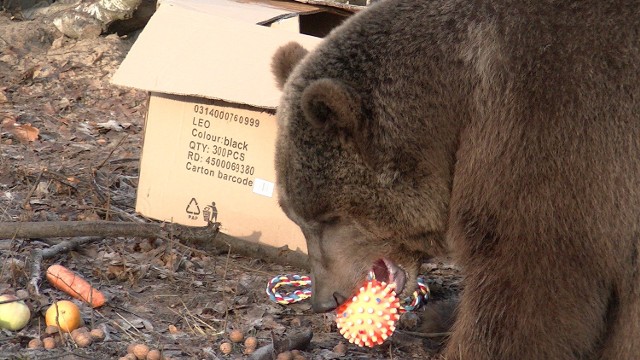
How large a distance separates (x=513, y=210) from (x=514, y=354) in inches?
21.5

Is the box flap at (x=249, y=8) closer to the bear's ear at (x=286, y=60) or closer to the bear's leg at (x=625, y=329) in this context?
the bear's ear at (x=286, y=60)

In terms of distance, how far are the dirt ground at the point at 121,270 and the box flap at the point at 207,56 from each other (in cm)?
85

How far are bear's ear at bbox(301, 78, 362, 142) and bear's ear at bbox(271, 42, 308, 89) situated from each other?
578 millimetres

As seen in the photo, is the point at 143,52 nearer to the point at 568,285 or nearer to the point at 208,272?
the point at 208,272

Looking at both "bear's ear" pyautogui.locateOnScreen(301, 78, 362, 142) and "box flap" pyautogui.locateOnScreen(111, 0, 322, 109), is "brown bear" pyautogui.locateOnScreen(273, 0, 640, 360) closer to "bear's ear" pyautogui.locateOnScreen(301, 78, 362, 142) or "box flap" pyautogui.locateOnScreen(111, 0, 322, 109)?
"bear's ear" pyautogui.locateOnScreen(301, 78, 362, 142)

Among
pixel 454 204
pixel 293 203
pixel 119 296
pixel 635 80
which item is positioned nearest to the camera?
pixel 635 80

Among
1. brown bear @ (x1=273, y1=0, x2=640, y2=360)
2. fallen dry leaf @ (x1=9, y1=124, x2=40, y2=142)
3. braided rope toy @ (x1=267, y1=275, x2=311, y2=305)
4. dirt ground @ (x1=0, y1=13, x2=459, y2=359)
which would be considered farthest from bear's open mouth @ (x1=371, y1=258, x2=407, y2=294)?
fallen dry leaf @ (x1=9, y1=124, x2=40, y2=142)

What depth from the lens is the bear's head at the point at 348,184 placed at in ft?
12.0

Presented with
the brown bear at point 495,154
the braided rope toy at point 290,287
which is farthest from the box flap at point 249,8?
the braided rope toy at point 290,287

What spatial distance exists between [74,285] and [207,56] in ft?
4.53

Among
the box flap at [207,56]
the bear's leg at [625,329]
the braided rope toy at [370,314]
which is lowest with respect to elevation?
the braided rope toy at [370,314]

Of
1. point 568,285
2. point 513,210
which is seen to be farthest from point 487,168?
point 568,285

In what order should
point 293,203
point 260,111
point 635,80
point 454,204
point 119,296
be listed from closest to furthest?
point 635,80 → point 454,204 → point 293,203 → point 119,296 → point 260,111

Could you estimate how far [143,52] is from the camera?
5039 millimetres
